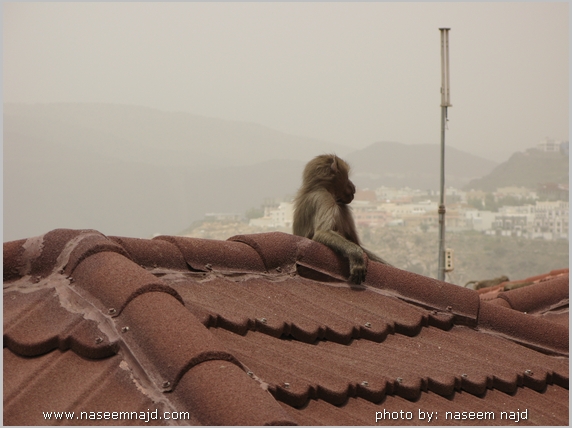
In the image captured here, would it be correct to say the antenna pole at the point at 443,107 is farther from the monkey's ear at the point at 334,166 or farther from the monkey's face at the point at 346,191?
the monkey's ear at the point at 334,166

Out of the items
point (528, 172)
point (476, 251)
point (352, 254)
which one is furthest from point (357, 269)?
point (528, 172)

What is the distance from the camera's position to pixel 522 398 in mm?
4293

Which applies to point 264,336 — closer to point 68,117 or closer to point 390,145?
point 68,117

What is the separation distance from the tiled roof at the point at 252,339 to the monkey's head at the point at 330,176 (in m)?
2.04

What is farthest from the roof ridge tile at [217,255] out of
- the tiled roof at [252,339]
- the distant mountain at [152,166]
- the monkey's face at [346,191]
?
the distant mountain at [152,166]

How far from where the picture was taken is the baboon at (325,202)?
254 inches

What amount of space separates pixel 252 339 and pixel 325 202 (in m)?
3.05

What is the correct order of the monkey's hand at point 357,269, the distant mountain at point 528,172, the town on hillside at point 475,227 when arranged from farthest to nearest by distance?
the distant mountain at point 528,172 < the town on hillside at point 475,227 < the monkey's hand at point 357,269

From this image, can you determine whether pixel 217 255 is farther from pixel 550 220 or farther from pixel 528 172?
pixel 528 172

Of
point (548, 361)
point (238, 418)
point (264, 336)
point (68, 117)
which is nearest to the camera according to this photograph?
point (238, 418)

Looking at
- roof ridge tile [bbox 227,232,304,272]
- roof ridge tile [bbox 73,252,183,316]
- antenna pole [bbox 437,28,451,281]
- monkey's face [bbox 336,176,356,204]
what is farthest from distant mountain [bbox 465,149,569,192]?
roof ridge tile [bbox 73,252,183,316]

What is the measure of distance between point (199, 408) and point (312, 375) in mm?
909

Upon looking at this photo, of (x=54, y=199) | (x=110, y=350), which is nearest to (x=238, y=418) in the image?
(x=110, y=350)

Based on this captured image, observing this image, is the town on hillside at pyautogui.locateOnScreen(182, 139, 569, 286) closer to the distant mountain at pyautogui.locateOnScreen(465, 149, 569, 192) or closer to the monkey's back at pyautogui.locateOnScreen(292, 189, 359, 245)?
the distant mountain at pyautogui.locateOnScreen(465, 149, 569, 192)
